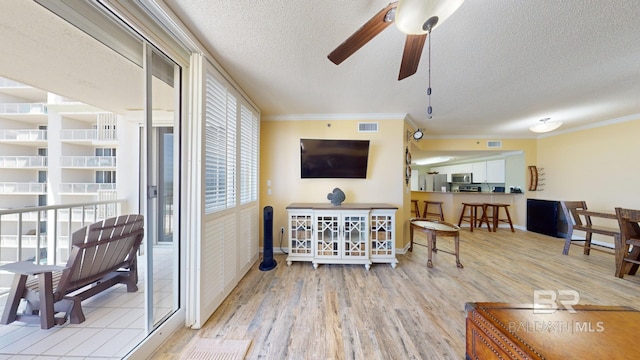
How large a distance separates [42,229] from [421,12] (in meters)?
3.82

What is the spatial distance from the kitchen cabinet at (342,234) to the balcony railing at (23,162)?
2595 mm

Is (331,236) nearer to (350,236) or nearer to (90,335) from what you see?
(350,236)

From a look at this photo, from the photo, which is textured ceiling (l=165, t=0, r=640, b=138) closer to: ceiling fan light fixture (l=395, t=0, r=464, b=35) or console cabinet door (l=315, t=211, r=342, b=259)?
ceiling fan light fixture (l=395, t=0, r=464, b=35)

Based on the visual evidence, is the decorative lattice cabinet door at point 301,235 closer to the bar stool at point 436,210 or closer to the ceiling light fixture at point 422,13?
the ceiling light fixture at point 422,13

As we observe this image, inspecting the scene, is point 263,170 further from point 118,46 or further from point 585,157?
point 585,157

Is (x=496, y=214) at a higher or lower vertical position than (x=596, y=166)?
lower

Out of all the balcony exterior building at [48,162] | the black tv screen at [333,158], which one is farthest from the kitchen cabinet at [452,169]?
the balcony exterior building at [48,162]

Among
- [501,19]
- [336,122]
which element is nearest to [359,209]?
[336,122]

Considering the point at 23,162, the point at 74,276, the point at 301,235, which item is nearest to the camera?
the point at 74,276

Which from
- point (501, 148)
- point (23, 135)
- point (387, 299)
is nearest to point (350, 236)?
point (387, 299)

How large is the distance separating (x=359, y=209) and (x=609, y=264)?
3999 mm

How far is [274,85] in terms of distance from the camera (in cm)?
245

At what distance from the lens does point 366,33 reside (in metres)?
1.25

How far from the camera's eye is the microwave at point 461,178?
22.7 feet
